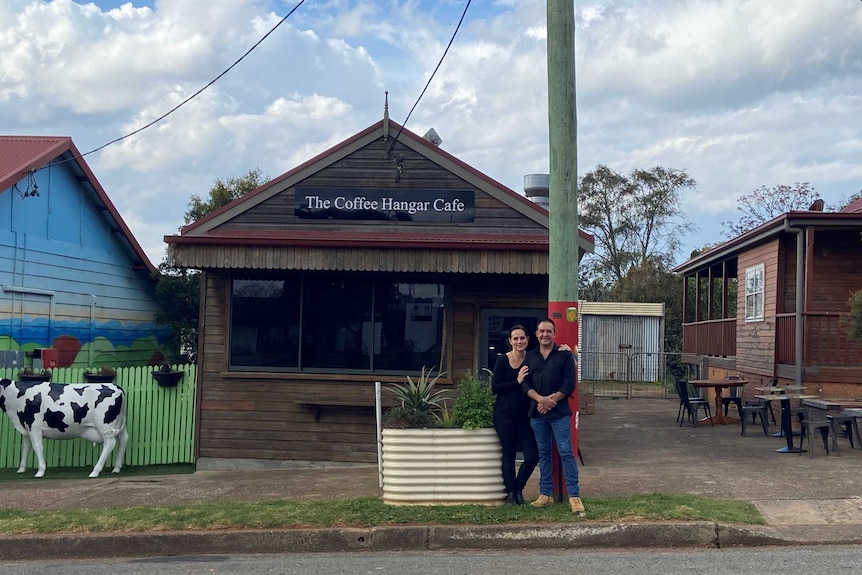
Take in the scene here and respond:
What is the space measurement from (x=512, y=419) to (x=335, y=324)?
4.70 meters

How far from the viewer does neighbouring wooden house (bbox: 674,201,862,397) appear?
15781 millimetres

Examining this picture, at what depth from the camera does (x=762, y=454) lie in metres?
12.1

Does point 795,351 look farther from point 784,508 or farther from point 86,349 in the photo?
point 86,349

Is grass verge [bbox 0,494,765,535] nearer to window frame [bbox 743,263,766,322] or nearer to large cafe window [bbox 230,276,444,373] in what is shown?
large cafe window [bbox 230,276,444,373]

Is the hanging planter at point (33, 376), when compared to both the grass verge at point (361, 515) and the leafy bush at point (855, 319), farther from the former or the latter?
the leafy bush at point (855, 319)

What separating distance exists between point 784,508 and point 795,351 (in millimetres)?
8570

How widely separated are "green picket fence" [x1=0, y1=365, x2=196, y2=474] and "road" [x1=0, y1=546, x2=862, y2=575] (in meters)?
5.66

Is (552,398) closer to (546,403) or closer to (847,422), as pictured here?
(546,403)

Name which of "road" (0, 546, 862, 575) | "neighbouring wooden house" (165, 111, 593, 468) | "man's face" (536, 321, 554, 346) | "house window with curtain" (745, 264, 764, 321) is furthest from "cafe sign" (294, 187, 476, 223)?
"house window with curtain" (745, 264, 764, 321)

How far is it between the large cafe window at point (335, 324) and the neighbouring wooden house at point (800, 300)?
721 cm

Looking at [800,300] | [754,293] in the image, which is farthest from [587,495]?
[754,293]

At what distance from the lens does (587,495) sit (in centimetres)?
919

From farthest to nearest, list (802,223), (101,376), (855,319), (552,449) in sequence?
1. (802,223)
2. (101,376)
3. (855,319)
4. (552,449)

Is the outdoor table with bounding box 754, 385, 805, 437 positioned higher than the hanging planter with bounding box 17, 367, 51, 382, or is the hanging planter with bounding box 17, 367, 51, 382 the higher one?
the hanging planter with bounding box 17, 367, 51, 382
